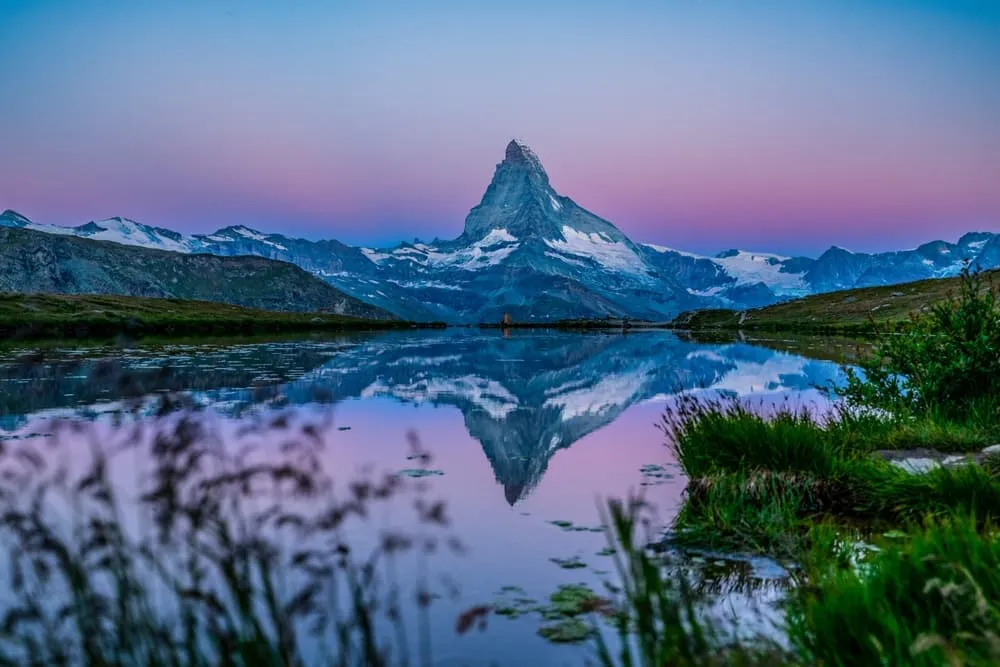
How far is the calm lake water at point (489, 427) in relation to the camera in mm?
10875

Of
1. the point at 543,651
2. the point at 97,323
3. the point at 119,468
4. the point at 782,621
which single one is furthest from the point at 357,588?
the point at 97,323

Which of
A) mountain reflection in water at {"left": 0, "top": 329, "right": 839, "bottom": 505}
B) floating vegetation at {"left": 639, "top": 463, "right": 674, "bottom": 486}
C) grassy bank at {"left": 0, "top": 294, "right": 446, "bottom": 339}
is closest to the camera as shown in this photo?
floating vegetation at {"left": 639, "top": 463, "right": 674, "bottom": 486}

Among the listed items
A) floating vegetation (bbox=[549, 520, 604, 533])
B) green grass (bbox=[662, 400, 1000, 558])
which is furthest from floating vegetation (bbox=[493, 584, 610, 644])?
floating vegetation (bbox=[549, 520, 604, 533])

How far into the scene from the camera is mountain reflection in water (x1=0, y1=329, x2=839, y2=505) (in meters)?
25.9

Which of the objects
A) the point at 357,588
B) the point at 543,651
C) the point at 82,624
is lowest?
the point at 543,651

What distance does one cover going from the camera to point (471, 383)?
4747 cm

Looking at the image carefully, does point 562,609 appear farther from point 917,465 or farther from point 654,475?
point 654,475

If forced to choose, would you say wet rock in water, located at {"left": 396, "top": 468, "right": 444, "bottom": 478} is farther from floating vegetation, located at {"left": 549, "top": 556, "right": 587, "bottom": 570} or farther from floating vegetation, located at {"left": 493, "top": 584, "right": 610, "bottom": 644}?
floating vegetation, located at {"left": 493, "top": 584, "right": 610, "bottom": 644}

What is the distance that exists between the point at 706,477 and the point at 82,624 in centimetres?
1242

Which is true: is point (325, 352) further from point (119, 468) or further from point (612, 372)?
point (119, 468)

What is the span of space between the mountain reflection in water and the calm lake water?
14 centimetres

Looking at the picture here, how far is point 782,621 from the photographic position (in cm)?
952

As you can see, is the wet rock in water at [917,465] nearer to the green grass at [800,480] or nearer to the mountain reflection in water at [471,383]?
the green grass at [800,480]

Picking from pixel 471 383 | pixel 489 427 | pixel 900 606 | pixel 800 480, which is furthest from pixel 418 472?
pixel 471 383
